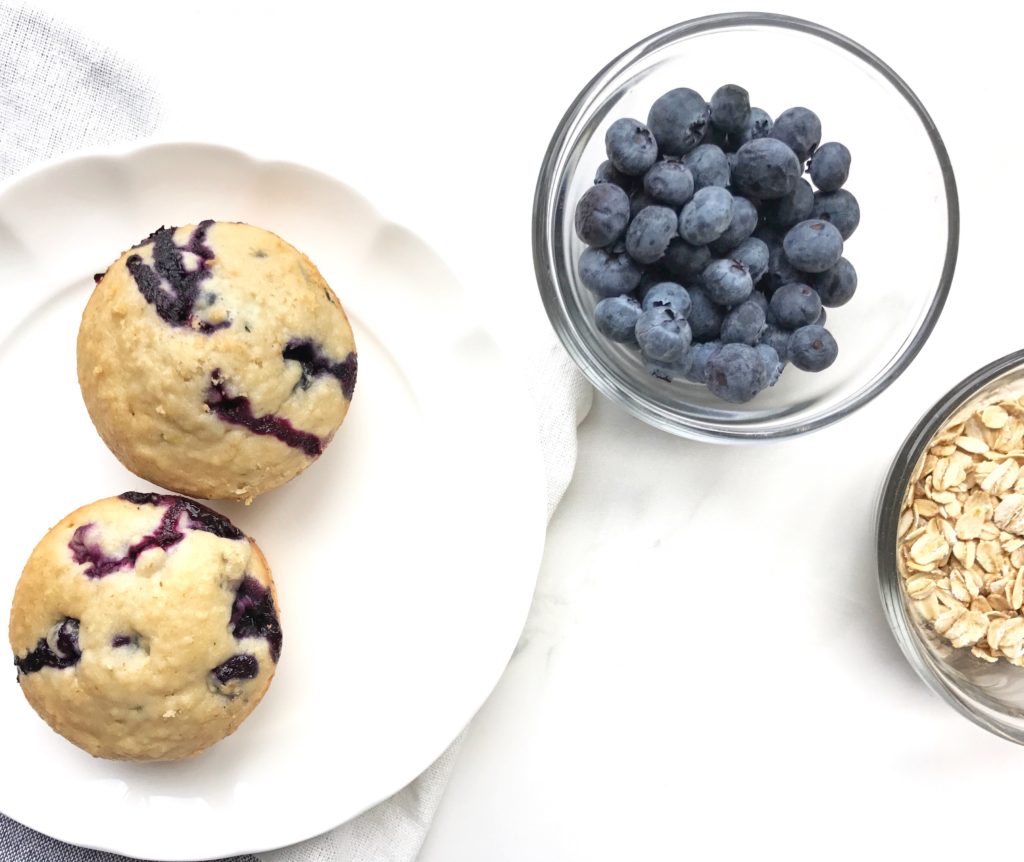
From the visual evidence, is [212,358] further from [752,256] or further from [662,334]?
[752,256]

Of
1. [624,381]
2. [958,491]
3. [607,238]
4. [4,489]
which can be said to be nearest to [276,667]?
[4,489]

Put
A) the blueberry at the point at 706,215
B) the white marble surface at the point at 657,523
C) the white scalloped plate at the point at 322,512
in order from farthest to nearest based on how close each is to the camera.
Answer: the white marble surface at the point at 657,523
the white scalloped plate at the point at 322,512
the blueberry at the point at 706,215

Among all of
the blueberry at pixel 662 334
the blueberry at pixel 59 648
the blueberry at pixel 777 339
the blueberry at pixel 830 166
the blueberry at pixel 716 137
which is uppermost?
the blueberry at pixel 830 166

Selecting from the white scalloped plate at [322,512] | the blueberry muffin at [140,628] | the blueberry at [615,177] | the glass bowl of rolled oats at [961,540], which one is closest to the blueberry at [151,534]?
the blueberry muffin at [140,628]

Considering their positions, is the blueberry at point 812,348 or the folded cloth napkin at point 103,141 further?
the folded cloth napkin at point 103,141

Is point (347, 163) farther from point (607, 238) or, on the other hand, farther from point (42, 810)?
point (42, 810)

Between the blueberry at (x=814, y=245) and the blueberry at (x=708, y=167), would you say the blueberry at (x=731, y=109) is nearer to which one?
the blueberry at (x=708, y=167)

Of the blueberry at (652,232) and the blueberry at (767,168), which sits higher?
the blueberry at (767,168)

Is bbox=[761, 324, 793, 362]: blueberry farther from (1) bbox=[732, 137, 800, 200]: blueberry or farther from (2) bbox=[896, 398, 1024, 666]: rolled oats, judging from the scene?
(2) bbox=[896, 398, 1024, 666]: rolled oats
